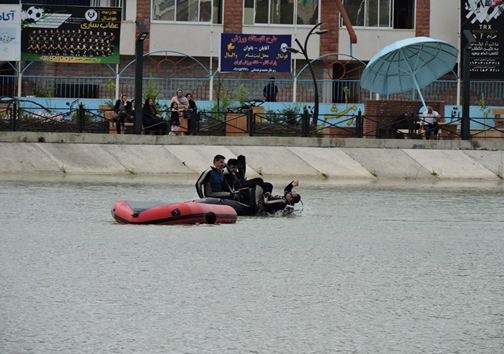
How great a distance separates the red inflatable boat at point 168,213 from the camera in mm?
14625

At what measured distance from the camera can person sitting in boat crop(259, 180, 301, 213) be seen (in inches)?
650

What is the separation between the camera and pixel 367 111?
101 ft

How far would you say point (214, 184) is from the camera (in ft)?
54.3

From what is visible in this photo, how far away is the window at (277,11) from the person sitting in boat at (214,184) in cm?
2606

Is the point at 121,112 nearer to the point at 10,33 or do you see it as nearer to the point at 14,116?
the point at 14,116

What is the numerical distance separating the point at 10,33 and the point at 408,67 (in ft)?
48.7

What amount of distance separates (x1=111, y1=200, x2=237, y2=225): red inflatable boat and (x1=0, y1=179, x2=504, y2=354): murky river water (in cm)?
31

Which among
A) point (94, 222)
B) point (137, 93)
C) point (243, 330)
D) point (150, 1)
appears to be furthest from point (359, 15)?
point (243, 330)

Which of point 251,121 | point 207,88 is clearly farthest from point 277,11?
point 251,121

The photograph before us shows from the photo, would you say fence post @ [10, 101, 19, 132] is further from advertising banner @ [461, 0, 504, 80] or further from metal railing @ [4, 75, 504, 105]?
advertising banner @ [461, 0, 504, 80]

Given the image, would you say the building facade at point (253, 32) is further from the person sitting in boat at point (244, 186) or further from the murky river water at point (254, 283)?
the murky river water at point (254, 283)

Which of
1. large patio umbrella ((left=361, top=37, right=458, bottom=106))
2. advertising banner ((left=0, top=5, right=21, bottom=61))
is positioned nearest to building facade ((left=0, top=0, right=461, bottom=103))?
advertising banner ((left=0, top=5, right=21, bottom=61))

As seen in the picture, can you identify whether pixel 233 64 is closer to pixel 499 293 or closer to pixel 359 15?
pixel 359 15

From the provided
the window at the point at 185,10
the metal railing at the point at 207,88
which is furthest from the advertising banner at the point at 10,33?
the window at the point at 185,10
